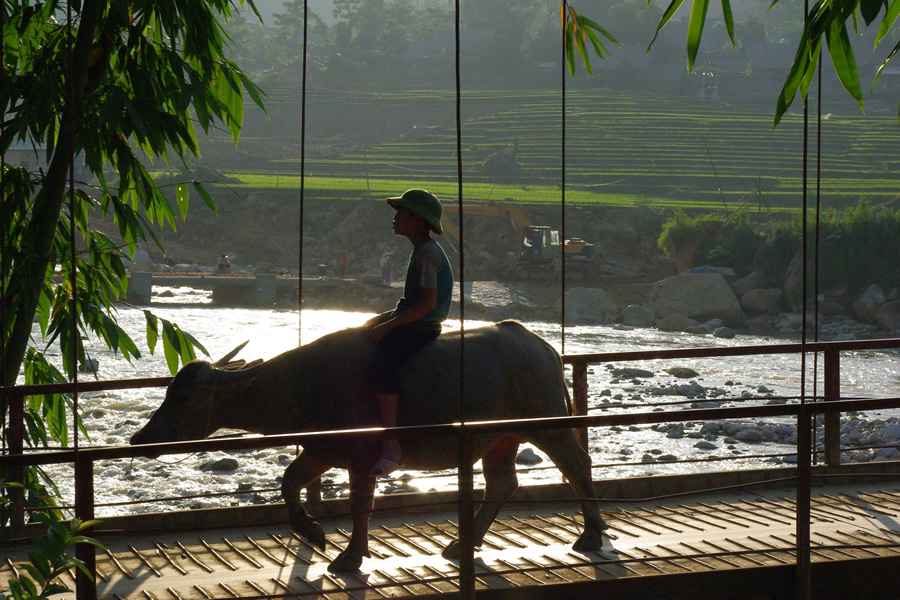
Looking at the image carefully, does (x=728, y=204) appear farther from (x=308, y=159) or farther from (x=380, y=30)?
(x=380, y=30)

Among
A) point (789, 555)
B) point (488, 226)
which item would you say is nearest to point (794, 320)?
point (488, 226)

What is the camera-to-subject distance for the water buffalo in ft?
16.1

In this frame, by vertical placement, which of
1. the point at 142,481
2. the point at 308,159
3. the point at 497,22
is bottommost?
the point at 142,481

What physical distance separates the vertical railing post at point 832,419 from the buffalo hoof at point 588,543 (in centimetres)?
211

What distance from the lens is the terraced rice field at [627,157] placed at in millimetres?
51719

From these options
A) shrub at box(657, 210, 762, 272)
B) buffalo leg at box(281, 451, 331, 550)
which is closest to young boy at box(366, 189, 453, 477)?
buffalo leg at box(281, 451, 331, 550)

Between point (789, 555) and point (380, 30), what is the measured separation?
95.7 metres

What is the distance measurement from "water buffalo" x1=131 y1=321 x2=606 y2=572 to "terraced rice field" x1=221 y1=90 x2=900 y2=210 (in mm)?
43678

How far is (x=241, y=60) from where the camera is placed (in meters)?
95.7

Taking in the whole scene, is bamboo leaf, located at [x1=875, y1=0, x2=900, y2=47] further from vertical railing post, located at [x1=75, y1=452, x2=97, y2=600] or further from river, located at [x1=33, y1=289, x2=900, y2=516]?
vertical railing post, located at [x1=75, y1=452, x2=97, y2=600]

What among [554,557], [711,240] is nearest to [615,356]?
[554,557]

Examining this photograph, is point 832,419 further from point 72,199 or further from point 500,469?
point 72,199

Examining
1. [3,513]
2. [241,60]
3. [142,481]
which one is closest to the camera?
[3,513]

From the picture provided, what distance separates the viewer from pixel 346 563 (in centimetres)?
476
